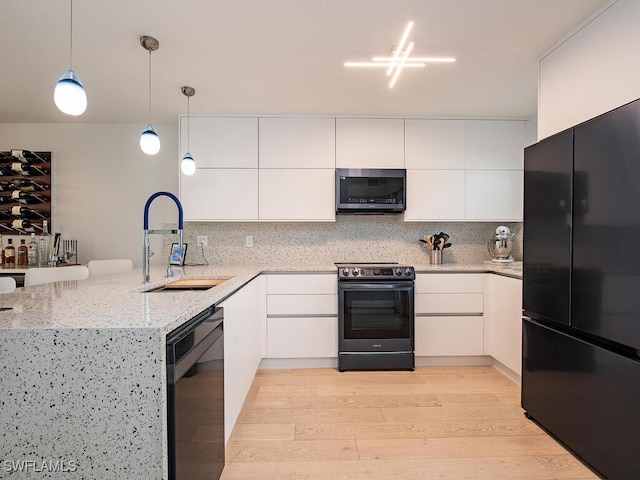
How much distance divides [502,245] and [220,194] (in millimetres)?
2704

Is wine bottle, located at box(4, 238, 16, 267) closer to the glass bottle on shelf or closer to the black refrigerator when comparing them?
the glass bottle on shelf

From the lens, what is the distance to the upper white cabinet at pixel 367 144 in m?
3.25

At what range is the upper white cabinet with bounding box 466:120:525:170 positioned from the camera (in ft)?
10.8

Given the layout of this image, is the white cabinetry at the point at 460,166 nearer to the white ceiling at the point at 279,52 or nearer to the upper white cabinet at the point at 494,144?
the upper white cabinet at the point at 494,144

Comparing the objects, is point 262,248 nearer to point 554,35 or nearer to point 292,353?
point 292,353

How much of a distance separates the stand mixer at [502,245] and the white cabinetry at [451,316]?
46cm

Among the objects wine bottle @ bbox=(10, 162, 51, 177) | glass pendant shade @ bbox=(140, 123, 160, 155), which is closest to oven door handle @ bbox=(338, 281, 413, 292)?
glass pendant shade @ bbox=(140, 123, 160, 155)

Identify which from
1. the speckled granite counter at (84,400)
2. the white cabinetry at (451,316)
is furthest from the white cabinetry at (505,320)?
the speckled granite counter at (84,400)

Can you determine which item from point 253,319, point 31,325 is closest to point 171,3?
point 31,325

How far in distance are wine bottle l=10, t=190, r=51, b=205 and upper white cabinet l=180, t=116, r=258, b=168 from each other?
158 centimetres

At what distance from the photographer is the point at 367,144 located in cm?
326

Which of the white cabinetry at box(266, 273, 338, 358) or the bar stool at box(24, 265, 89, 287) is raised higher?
the bar stool at box(24, 265, 89, 287)

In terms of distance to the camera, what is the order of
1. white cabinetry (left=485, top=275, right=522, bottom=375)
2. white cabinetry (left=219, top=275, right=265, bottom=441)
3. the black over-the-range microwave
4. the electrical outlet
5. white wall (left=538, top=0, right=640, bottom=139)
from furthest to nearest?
the electrical outlet, the black over-the-range microwave, white cabinetry (left=485, top=275, right=522, bottom=375), white cabinetry (left=219, top=275, right=265, bottom=441), white wall (left=538, top=0, right=640, bottom=139)

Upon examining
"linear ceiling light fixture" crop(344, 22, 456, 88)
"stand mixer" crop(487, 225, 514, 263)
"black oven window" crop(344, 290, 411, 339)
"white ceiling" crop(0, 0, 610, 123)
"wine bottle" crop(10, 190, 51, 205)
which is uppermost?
"white ceiling" crop(0, 0, 610, 123)
